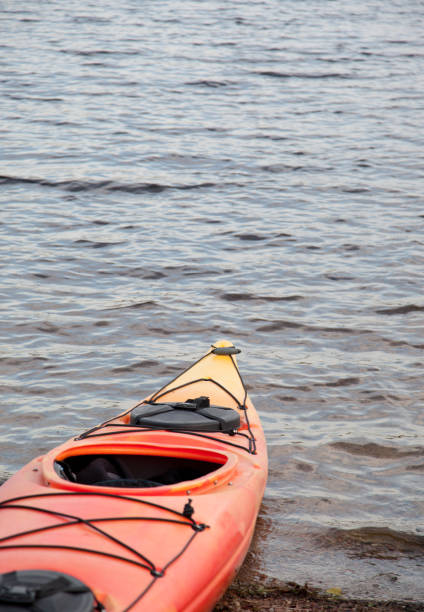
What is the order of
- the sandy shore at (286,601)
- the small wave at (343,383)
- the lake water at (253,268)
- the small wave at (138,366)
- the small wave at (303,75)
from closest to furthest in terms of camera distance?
1. the sandy shore at (286,601)
2. the lake water at (253,268)
3. the small wave at (343,383)
4. the small wave at (138,366)
5. the small wave at (303,75)

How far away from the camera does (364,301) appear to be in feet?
25.1

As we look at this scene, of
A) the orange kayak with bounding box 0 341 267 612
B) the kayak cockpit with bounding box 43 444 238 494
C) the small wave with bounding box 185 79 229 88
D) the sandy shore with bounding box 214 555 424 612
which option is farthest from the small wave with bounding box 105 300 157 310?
the small wave with bounding box 185 79 229 88

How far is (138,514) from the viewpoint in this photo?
11.0ft

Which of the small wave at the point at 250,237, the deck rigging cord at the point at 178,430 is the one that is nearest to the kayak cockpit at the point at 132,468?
the deck rigging cord at the point at 178,430

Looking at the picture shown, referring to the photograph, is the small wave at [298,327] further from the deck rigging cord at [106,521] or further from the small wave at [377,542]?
the deck rigging cord at [106,521]

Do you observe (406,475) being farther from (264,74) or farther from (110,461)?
(264,74)

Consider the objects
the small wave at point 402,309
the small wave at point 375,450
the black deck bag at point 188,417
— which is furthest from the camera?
the small wave at point 402,309

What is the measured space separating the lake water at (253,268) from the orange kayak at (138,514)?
55cm

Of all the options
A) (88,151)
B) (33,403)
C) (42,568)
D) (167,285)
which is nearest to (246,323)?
(167,285)

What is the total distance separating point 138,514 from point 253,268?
212 inches

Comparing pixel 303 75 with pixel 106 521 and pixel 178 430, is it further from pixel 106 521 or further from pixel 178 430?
pixel 106 521

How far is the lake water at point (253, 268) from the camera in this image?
16.1 ft

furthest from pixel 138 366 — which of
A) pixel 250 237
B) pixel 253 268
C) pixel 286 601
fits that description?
pixel 250 237

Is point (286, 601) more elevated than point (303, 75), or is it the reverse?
point (303, 75)
